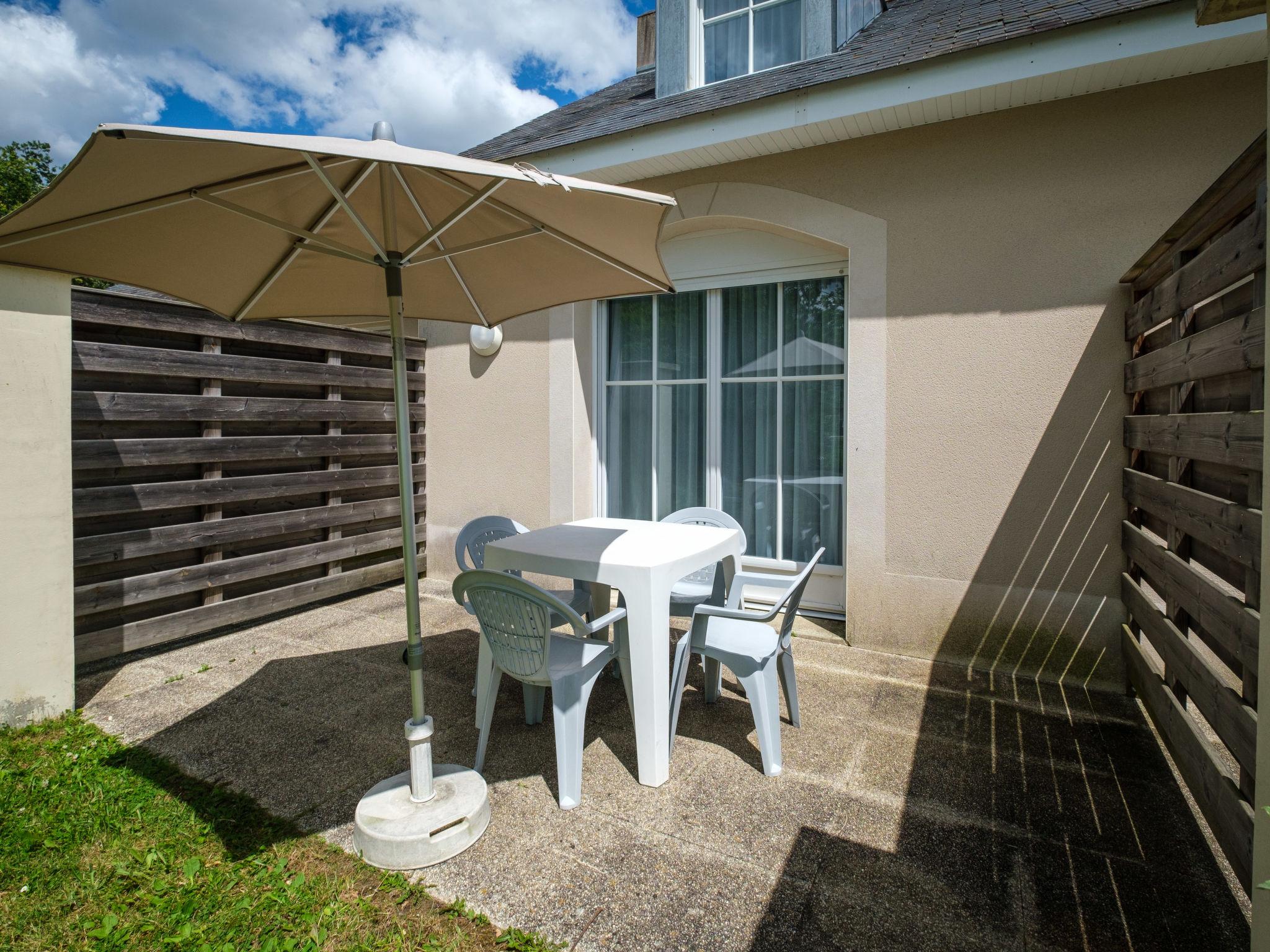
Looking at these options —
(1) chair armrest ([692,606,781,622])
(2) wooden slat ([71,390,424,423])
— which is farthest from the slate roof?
(1) chair armrest ([692,606,781,622])

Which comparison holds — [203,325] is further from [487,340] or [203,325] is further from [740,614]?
[740,614]

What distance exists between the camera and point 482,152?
20.1ft

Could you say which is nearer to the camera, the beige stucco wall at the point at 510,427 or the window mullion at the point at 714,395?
the window mullion at the point at 714,395

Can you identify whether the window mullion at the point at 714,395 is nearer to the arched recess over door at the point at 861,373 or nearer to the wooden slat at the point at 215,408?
the arched recess over door at the point at 861,373

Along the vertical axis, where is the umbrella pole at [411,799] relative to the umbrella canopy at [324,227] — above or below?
below

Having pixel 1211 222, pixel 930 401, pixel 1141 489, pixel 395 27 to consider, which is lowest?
pixel 1141 489

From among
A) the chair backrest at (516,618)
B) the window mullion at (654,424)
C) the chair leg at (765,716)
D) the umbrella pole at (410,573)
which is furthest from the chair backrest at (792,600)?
the window mullion at (654,424)

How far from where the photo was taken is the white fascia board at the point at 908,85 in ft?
10.4

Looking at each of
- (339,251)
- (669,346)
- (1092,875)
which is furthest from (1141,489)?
(339,251)

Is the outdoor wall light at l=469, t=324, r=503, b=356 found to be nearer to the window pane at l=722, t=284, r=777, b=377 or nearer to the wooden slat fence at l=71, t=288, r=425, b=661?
the wooden slat fence at l=71, t=288, r=425, b=661

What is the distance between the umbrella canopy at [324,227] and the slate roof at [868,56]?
6.88 ft

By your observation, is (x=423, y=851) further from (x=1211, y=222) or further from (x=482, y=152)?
(x=482, y=152)

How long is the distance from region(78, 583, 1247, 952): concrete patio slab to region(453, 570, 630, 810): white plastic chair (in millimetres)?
222

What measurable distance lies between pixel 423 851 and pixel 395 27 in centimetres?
2462
